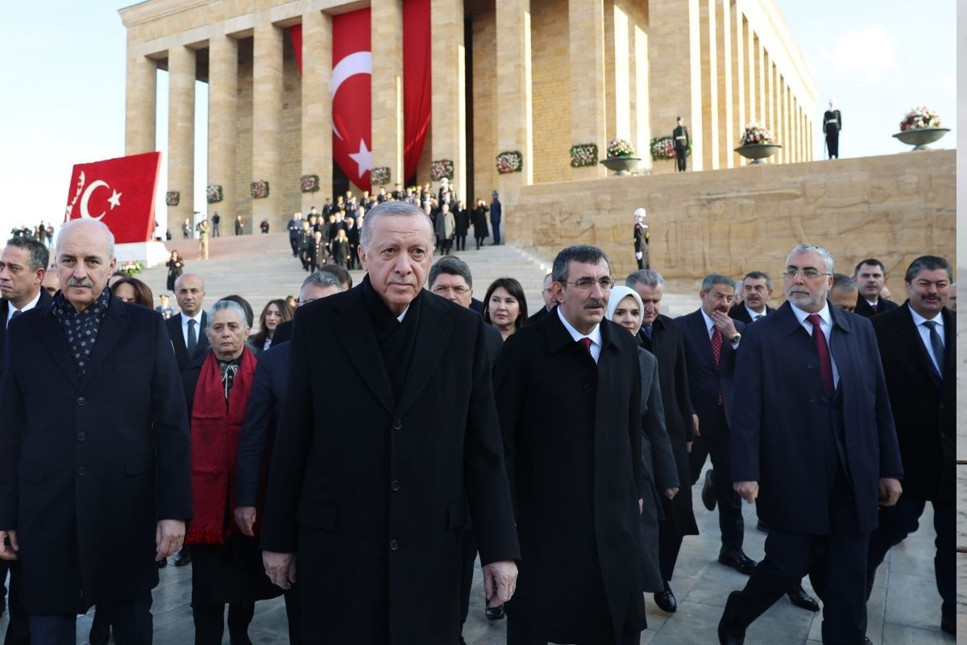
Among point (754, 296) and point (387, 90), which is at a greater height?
point (387, 90)

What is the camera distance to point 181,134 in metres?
28.6

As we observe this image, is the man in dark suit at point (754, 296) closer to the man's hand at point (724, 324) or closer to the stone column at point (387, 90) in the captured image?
the man's hand at point (724, 324)

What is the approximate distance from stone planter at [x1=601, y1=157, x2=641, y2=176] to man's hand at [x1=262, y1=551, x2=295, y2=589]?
15560 millimetres

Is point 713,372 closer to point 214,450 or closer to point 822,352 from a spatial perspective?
point 822,352

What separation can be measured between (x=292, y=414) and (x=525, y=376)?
1038mm

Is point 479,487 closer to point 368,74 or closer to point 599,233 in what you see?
point 599,233

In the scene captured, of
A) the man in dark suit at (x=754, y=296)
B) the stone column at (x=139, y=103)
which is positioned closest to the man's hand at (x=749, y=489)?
the man in dark suit at (x=754, y=296)

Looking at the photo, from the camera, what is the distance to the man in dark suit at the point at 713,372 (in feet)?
16.3

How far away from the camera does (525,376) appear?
9.61 ft

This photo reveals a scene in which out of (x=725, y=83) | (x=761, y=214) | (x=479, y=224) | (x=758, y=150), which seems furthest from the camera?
(x=725, y=83)

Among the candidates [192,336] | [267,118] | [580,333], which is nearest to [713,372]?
[580,333]

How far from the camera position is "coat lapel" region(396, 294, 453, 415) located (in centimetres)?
213

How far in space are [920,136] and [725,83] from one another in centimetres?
1269

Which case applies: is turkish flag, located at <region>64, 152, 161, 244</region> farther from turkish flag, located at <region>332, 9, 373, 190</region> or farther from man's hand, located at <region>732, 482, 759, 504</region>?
man's hand, located at <region>732, 482, 759, 504</region>
